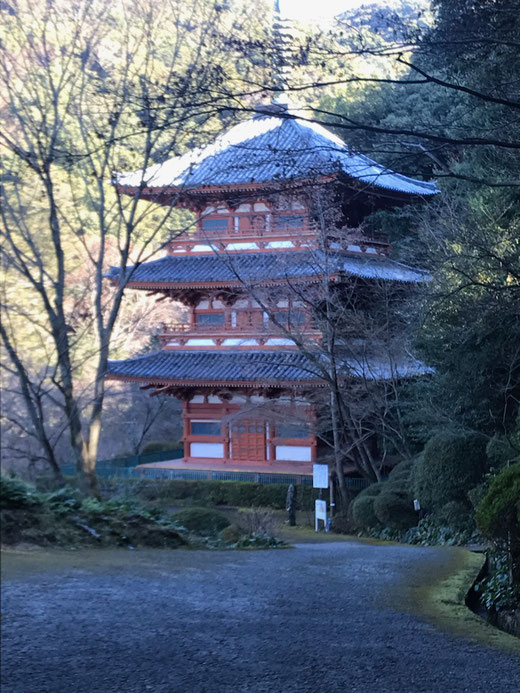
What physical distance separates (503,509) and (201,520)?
9810 mm

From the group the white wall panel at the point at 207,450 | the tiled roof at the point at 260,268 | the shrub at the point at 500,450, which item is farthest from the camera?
the white wall panel at the point at 207,450

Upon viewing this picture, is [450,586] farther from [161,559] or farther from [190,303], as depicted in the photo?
[190,303]

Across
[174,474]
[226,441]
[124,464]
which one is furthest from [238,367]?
[124,464]

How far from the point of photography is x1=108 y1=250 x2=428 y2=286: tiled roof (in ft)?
59.4

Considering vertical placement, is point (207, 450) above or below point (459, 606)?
above

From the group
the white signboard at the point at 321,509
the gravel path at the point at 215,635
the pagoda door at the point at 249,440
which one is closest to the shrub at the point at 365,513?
the white signboard at the point at 321,509

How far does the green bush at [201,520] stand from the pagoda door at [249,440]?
628 centimetres

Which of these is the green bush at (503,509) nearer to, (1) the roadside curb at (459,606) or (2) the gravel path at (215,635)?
(1) the roadside curb at (459,606)

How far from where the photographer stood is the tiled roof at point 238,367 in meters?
18.2

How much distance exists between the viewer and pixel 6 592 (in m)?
6.25

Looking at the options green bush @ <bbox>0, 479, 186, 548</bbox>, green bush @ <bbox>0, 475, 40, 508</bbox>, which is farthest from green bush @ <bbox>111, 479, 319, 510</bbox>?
green bush @ <bbox>0, 475, 40, 508</bbox>

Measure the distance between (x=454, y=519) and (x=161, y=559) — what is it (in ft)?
23.7

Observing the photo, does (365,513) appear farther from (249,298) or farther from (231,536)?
(249,298)

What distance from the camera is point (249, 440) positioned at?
72.5 ft
